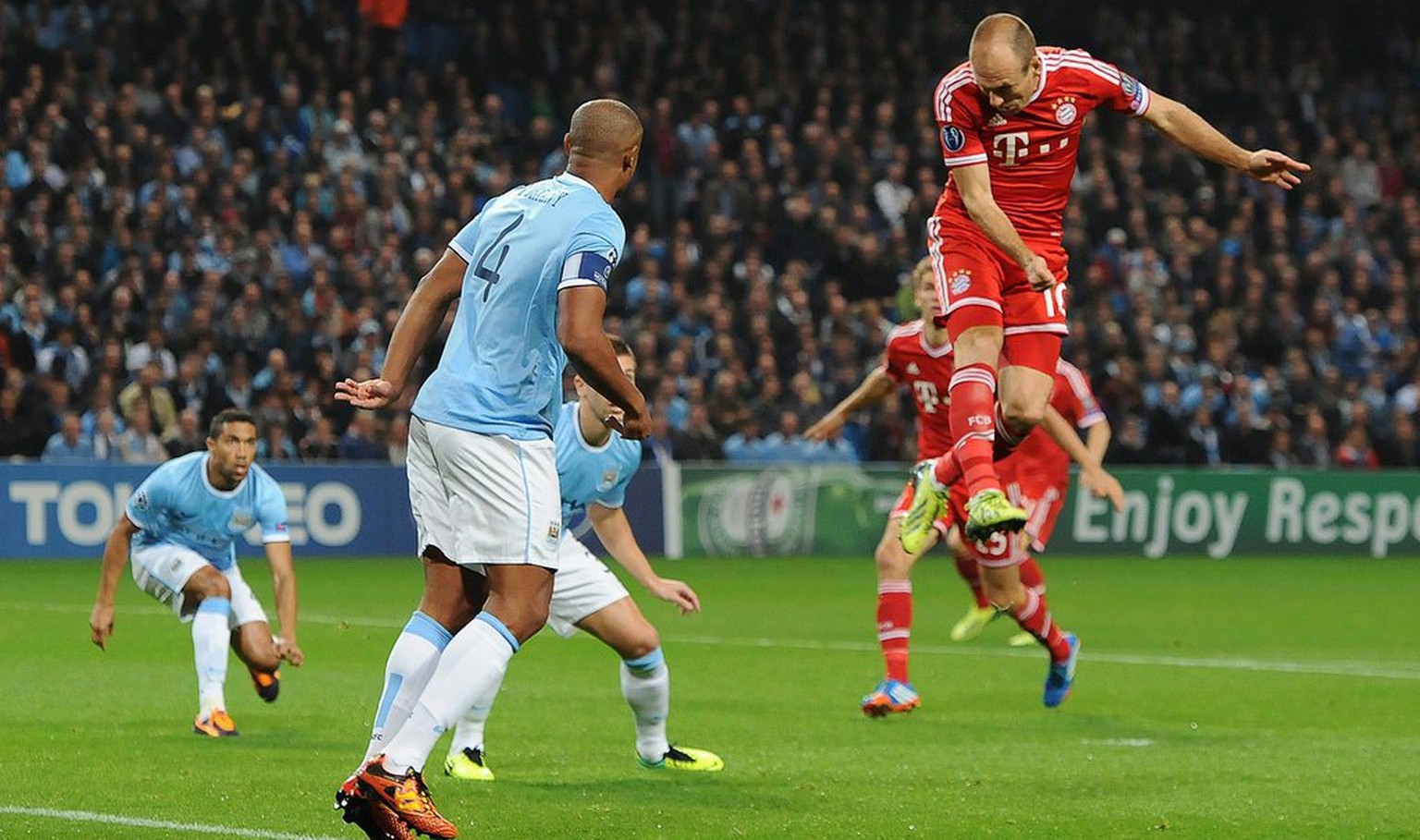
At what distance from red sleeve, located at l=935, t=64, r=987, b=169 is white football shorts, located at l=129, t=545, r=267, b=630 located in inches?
147

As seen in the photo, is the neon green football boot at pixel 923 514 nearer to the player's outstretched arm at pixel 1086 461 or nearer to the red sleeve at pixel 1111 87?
the red sleeve at pixel 1111 87

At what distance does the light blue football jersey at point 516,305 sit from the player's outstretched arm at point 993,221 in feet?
7.18

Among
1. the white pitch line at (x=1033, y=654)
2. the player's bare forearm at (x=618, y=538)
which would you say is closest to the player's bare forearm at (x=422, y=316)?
the player's bare forearm at (x=618, y=538)

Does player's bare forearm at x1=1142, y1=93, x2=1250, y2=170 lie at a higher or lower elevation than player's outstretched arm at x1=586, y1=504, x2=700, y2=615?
higher

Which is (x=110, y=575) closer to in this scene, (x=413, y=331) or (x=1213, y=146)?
(x=413, y=331)

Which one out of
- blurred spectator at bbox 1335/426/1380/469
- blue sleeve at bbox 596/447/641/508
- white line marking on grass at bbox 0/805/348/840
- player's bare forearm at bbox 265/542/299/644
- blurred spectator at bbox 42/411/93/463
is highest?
blue sleeve at bbox 596/447/641/508

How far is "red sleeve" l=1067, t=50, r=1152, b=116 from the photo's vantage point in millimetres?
9016

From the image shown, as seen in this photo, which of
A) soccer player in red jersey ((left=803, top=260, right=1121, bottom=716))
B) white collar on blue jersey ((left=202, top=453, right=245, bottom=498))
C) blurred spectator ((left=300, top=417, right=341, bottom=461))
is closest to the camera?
white collar on blue jersey ((left=202, top=453, right=245, bottom=498))

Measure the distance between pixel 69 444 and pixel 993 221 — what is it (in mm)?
13752

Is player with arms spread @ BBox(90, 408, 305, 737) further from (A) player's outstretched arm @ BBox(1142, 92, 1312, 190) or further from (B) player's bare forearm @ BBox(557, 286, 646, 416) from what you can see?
(A) player's outstretched arm @ BBox(1142, 92, 1312, 190)

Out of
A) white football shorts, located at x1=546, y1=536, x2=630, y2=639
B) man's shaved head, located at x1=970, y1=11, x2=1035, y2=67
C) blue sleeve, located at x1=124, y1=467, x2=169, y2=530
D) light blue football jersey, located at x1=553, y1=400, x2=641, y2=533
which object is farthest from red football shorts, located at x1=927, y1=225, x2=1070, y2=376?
blue sleeve, located at x1=124, y1=467, x2=169, y2=530

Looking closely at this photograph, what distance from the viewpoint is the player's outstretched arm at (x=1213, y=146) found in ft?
28.6

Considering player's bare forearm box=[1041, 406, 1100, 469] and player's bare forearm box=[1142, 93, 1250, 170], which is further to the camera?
player's bare forearm box=[1041, 406, 1100, 469]

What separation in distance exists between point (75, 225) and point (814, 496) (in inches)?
310
